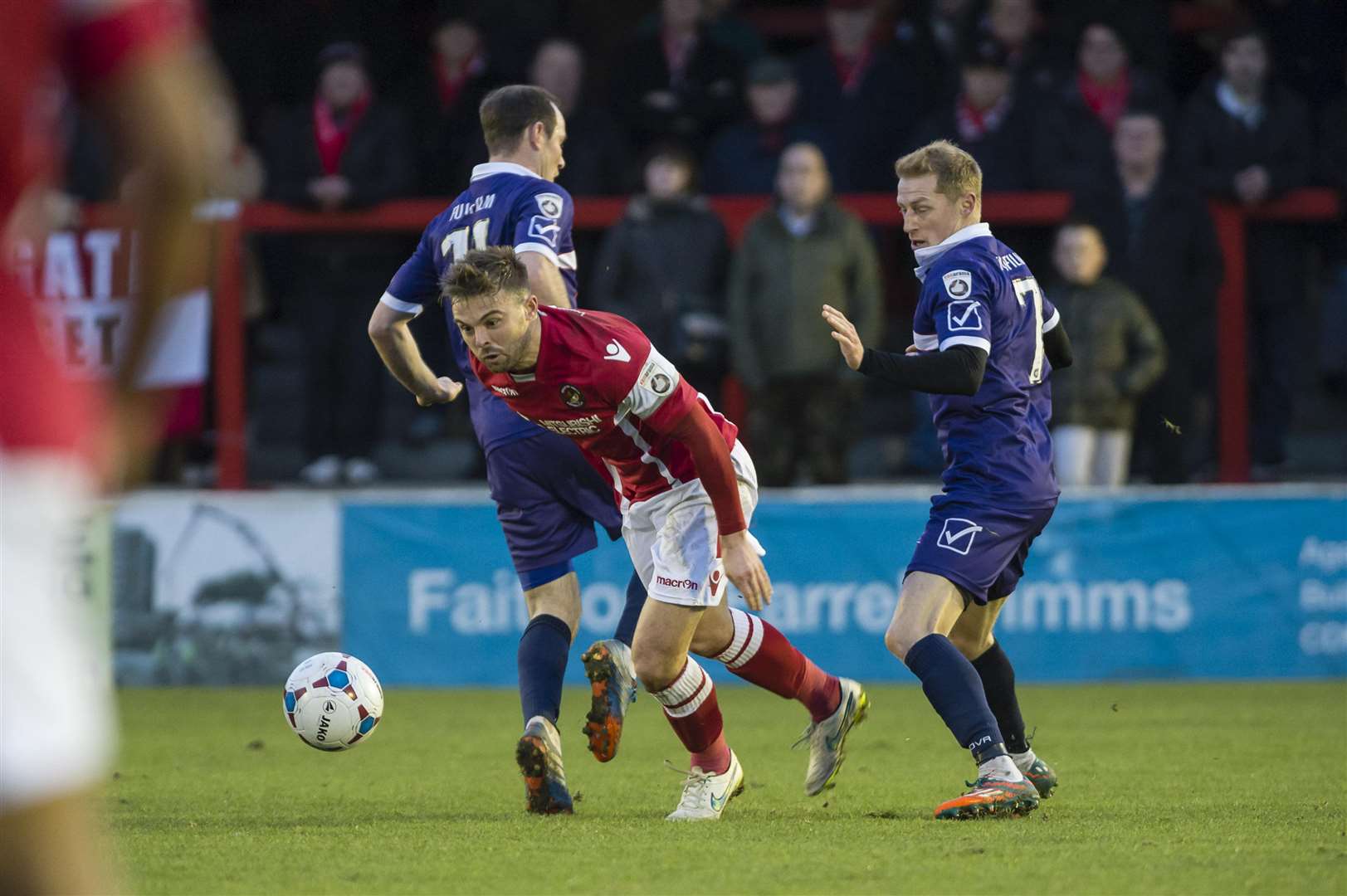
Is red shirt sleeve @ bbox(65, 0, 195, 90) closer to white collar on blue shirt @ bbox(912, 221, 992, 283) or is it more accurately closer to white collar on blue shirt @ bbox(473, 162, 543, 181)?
white collar on blue shirt @ bbox(912, 221, 992, 283)

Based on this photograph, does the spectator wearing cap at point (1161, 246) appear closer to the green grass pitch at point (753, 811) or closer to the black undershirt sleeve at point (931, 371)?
the green grass pitch at point (753, 811)

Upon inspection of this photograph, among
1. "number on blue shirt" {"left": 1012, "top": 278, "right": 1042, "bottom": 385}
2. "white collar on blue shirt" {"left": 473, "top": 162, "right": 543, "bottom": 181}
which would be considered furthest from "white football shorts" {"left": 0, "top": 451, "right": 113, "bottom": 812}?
"white collar on blue shirt" {"left": 473, "top": 162, "right": 543, "bottom": 181}

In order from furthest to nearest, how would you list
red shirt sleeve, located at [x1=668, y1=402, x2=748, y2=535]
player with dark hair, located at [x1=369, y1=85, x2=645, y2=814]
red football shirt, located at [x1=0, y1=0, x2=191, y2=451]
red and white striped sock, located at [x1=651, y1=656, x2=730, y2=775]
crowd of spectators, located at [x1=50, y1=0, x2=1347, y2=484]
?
crowd of spectators, located at [x1=50, y1=0, x2=1347, y2=484], player with dark hair, located at [x1=369, y1=85, x2=645, y2=814], red and white striped sock, located at [x1=651, y1=656, x2=730, y2=775], red shirt sleeve, located at [x1=668, y1=402, x2=748, y2=535], red football shirt, located at [x1=0, y1=0, x2=191, y2=451]

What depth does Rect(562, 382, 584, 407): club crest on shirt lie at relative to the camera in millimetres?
5473

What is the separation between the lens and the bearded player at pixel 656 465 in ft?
17.6

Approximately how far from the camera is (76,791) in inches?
78.4

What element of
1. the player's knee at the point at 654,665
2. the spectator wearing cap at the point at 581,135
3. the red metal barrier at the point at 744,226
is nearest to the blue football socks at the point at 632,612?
the player's knee at the point at 654,665

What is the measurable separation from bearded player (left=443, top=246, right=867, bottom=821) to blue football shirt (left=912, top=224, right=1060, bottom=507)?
66 cm

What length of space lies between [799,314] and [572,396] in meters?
5.42

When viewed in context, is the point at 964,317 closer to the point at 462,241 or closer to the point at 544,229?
the point at 544,229

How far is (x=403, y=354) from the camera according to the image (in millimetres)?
6430

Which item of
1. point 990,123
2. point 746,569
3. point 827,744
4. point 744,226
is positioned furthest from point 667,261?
point 746,569

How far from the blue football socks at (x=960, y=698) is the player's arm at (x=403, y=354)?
188 cm

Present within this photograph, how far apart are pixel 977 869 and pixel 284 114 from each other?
8.71m
